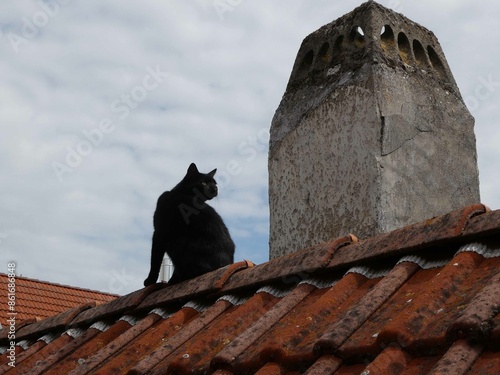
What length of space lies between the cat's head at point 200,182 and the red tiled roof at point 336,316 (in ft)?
4.77

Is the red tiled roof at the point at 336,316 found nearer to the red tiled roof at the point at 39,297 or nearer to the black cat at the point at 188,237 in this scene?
the black cat at the point at 188,237

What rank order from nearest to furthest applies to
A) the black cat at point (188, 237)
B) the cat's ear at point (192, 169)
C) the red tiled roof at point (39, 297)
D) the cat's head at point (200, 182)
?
the black cat at point (188, 237) → the cat's head at point (200, 182) → the cat's ear at point (192, 169) → the red tiled roof at point (39, 297)

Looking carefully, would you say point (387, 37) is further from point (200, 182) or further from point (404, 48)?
point (200, 182)

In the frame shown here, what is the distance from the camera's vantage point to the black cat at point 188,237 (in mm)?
4070

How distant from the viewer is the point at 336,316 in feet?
7.30

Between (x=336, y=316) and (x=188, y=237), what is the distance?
2.09m

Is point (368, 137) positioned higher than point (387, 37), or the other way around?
point (387, 37)

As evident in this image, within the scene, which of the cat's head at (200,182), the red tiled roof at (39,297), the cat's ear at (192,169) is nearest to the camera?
the cat's head at (200,182)

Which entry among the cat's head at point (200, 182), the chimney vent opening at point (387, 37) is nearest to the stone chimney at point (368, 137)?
the chimney vent opening at point (387, 37)

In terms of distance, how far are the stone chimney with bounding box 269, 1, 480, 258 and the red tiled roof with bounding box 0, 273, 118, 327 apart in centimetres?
966

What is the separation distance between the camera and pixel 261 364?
2.08 metres

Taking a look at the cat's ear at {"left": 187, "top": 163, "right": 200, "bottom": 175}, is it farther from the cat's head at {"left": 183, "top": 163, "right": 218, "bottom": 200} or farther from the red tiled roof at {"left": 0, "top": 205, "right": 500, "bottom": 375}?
the red tiled roof at {"left": 0, "top": 205, "right": 500, "bottom": 375}

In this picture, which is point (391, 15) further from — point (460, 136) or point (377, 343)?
point (377, 343)

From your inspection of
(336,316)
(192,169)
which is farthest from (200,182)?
(336,316)
